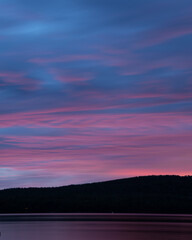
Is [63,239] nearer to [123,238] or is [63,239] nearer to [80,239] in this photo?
[80,239]

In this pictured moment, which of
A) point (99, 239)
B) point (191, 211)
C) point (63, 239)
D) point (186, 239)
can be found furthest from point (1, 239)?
point (191, 211)

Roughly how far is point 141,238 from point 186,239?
27.6 ft

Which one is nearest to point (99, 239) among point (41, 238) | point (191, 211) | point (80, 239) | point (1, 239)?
point (80, 239)

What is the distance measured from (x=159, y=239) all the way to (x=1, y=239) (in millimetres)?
24937

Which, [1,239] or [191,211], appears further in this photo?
[191,211]

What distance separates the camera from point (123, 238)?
87875 millimetres

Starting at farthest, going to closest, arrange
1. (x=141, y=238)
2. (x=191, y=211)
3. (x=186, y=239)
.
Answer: (x=191, y=211), (x=141, y=238), (x=186, y=239)

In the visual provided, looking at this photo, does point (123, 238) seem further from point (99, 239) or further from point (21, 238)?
point (21, 238)

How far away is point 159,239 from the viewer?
271ft

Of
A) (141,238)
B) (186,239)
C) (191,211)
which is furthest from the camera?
(191,211)

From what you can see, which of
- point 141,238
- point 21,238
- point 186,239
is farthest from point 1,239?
point 186,239

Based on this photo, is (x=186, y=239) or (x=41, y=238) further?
(x=41, y=238)

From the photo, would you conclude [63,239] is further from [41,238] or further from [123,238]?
[123,238]

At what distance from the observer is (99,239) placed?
86688mm
